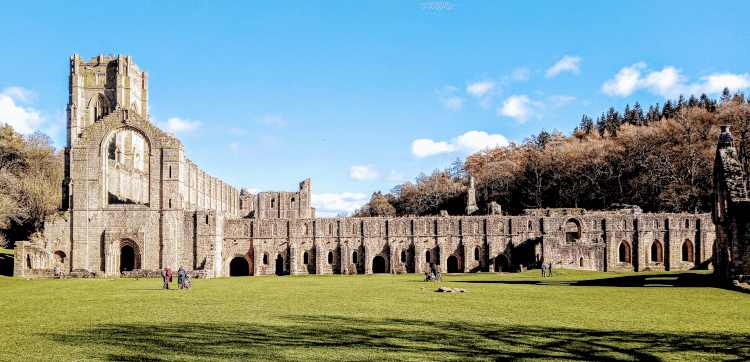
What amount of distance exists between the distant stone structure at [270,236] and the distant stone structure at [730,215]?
16.7 metres

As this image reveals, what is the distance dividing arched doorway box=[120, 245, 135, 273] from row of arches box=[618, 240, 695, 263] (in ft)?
129

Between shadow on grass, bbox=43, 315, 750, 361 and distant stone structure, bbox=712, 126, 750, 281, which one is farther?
distant stone structure, bbox=712, 126, 750, 281

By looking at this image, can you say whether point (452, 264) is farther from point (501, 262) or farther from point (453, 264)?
point (501, 262)

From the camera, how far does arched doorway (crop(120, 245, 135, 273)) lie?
4612 cm

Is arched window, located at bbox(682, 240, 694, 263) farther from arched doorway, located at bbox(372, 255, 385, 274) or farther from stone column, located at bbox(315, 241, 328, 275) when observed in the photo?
stone column, located at bbox(315, 241, 328, 275)

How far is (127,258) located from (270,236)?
11.2 m

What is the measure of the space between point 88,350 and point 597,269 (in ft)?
137

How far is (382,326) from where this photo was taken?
585 inches

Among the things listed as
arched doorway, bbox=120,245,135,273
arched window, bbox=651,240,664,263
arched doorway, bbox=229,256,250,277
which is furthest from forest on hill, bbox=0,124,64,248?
arched window, bbox=651,240,664,263

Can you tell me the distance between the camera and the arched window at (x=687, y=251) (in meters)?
48.3

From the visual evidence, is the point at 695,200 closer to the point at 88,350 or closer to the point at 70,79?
the point at 88,350

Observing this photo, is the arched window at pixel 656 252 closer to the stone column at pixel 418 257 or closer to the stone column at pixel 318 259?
the stone column at pixel 418 257

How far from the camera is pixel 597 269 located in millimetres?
46469

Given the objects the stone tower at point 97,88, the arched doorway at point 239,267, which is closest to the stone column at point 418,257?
the arched doorway at point 239,267
